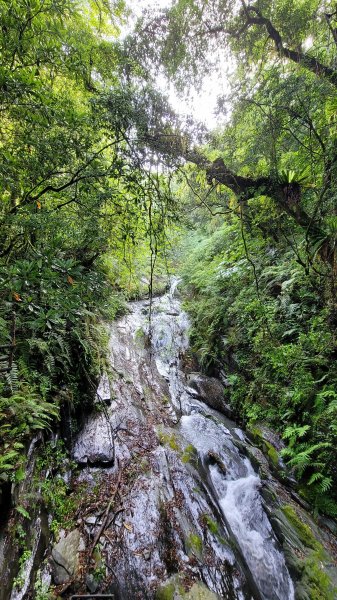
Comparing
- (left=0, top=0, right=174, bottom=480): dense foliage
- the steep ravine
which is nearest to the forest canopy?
(left=0, top=0, right=174, bottom=480): dense foliage

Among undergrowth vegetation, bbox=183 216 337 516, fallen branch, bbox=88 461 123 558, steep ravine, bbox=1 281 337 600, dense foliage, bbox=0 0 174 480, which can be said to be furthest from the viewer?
undergrowth vegetation, bbox=183 216 337 516

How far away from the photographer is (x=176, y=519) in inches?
132

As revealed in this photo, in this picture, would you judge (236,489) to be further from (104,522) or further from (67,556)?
(67,556)

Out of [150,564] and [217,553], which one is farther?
[217,553]

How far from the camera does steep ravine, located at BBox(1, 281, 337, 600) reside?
2.69 meters

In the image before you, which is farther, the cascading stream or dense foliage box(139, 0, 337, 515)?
dense foliage box(139, 0, 337, 515)

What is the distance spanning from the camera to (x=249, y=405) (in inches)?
227

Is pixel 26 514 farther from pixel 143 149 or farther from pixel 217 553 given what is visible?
pixel 143 149

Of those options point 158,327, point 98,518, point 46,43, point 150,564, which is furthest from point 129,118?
point 158,327

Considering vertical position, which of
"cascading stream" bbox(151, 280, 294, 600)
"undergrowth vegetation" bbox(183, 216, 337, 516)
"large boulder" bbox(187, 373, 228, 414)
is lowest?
"cascading stream" bbox(151, 280, 294, 600)

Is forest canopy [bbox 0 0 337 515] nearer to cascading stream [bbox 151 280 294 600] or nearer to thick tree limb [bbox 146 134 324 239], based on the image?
thick tree limb [bbox 146 134 324 239]

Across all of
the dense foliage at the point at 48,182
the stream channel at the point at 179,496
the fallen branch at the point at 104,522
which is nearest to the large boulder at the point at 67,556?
the fallen branch at the point at 104,522

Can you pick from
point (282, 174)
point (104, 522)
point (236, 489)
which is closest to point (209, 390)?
point (236, 489)

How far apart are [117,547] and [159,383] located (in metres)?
3.99
